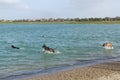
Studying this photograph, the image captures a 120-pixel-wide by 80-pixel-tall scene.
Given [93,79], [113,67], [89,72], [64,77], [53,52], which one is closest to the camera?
[93,79]

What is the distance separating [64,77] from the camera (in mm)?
17438

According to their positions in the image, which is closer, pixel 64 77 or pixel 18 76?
pixel 64 77

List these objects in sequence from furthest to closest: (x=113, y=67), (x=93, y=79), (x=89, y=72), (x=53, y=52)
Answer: (x=53, y=52) < (x=113, y=67) < (x=89, y=72) < (x=93, y=79)

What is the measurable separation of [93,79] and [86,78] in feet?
2.07

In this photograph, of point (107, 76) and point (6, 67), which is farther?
point (6, 67)

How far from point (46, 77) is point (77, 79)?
200 centimetres

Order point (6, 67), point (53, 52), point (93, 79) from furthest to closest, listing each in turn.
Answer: point (53, 52) < point (6, 67) < point (93, 79)

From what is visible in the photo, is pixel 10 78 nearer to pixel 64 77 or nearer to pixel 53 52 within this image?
pixel 64 77

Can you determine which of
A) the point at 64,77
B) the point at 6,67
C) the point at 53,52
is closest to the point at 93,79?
the point at 64,77

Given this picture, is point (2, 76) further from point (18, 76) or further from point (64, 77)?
point (64, 77)

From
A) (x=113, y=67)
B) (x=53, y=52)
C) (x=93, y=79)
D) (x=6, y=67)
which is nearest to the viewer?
(x=93, y=79)

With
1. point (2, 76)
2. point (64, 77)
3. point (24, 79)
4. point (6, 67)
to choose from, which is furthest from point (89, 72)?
point (6, 67)

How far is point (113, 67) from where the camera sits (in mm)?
20984

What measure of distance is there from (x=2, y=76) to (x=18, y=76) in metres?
1.02
